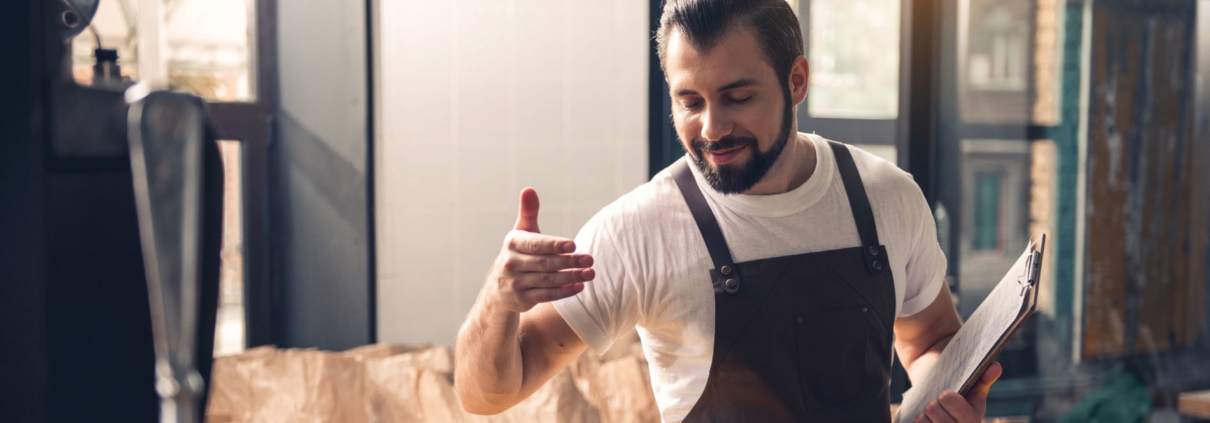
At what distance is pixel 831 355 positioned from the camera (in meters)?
1.32

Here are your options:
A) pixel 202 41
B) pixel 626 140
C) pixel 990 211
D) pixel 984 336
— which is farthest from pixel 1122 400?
pixel 202 41

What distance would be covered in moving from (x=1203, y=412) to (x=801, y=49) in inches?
105

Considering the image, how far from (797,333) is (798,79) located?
1.43ft

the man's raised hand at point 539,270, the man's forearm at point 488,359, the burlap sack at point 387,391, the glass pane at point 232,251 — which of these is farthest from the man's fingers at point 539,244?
the glass pane at point 232,251

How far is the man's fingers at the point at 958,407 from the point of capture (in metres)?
1.15

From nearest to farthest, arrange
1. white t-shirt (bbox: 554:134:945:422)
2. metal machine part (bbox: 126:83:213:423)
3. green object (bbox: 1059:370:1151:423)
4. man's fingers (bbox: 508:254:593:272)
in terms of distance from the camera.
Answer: metal machine part (bbox: 126:83:213:423)
man's fingers (bbox: 508:254:593:272)
white t-shirt (bbox: 554:134:945:422)
green object (bbox: 1059:370:1151:423)

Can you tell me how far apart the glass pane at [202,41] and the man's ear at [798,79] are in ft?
6.72

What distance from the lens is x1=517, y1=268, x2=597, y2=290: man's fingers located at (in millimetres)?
880

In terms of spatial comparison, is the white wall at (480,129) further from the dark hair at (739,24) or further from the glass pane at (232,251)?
the dark hair at (739,24)

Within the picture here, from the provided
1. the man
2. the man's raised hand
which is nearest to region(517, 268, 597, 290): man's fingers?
the man's raised hand

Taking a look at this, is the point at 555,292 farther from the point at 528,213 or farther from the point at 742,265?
the point at 742,265

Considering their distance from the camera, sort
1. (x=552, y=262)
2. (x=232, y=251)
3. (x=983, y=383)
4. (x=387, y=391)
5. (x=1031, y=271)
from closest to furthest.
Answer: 1. (x=552, y=262)
2. (x=1031, y=271)
3. (x=983, y=383)
4. (x=387, y=391)
5. (x=232, y=251)

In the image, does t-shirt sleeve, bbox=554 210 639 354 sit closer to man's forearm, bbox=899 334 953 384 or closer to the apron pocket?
the apron pocket

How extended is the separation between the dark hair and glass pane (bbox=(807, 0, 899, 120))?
1.56 metres
